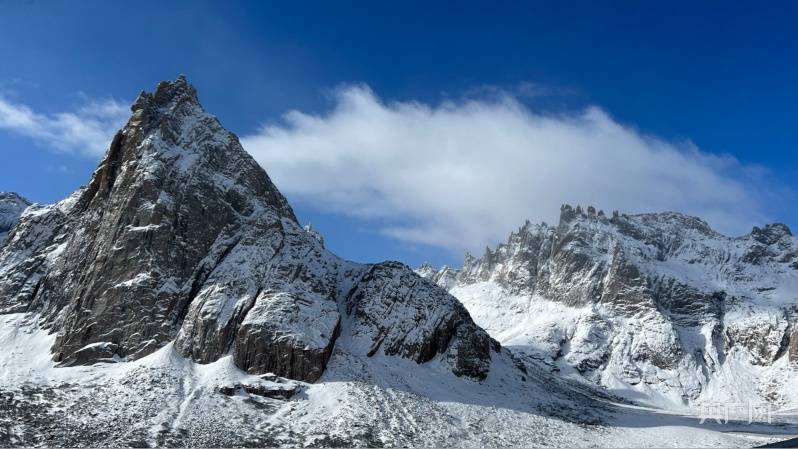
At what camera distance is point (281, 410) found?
5788cm

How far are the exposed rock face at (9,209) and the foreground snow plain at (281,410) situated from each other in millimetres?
58547

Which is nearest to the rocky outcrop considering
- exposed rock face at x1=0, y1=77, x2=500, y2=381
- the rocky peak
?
exposed rock face at x1=0, y1=77, x2=500, y2=381

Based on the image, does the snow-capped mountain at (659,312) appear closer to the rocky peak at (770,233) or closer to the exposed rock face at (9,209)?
the rocky peak at (770,233)

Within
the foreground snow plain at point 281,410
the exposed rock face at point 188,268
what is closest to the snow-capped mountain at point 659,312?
the foreground snow plain at point 281,410

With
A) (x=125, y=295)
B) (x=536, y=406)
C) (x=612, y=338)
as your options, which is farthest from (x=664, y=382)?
(x=125, y=295)

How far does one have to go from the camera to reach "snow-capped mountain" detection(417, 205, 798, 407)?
438 feet

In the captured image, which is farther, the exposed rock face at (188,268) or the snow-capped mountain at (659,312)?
the snow-capped mountain at (659,312)

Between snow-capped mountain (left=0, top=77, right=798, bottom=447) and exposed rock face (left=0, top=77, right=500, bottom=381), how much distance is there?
0.20 metres

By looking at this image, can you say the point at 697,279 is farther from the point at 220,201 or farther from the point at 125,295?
the point at 125,295

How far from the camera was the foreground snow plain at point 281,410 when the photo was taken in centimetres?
4988

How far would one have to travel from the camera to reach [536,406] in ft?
233

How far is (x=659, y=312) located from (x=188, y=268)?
4754 inches

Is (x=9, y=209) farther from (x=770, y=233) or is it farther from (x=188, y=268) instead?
(x=770, y=233)

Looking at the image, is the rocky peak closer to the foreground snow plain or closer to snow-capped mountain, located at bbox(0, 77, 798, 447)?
snow-capped mountain, located at bbox(0, 77, 798, 447)
